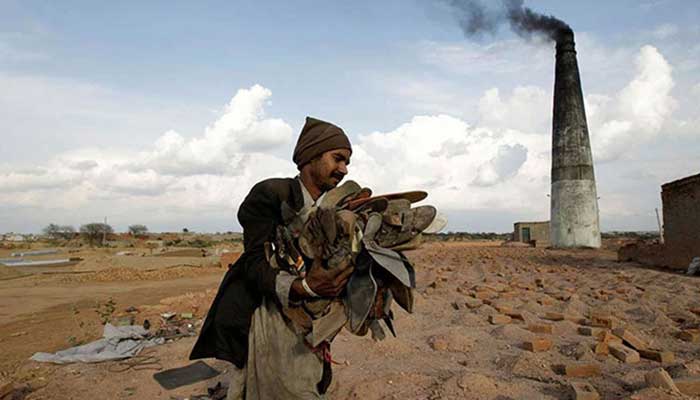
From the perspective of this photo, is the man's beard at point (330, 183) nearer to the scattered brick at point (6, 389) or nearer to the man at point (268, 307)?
the man at point (268, 307)

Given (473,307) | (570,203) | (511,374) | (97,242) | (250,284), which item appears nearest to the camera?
(250,284)

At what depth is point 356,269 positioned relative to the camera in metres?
1.59

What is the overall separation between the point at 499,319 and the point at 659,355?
1951 millimetres

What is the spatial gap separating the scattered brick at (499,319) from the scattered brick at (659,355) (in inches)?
66.2

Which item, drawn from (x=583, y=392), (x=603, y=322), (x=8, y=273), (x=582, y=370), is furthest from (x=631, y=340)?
(x=8, y=273)

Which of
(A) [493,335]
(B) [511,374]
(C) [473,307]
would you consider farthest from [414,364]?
(C) [473,307]

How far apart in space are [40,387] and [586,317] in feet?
19.5

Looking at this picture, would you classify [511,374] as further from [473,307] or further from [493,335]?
[473,307]

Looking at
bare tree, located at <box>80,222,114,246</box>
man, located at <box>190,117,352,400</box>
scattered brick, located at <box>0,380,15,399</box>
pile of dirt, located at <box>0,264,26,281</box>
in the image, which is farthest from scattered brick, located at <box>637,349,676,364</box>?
bare tree, located at <box>80,222,114,246</box>

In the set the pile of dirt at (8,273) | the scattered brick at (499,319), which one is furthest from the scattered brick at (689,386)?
the pile of dirt at (8,273)

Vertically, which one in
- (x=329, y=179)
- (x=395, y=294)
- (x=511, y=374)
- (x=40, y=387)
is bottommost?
(x=40, y=387)

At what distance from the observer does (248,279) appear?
1871 millimetres

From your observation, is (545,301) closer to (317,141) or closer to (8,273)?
(317,141)

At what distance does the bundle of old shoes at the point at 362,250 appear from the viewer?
1.53 metres
